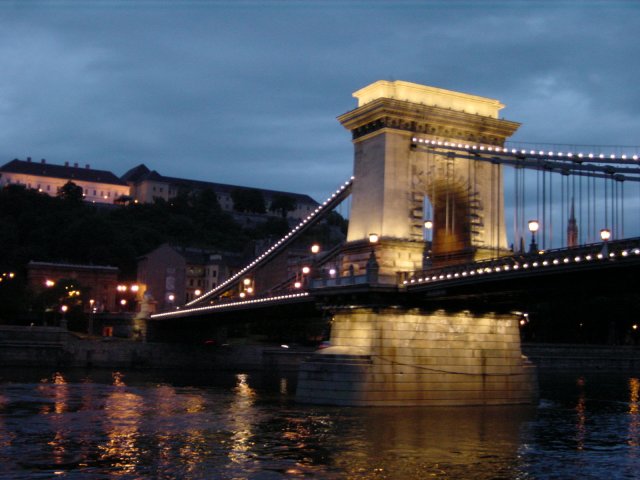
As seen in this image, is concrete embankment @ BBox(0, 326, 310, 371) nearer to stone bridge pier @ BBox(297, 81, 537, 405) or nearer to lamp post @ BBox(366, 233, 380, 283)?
stone bridge pier @ BBox(297, 81, 537, 405)

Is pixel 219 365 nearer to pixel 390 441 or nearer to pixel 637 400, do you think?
pixel 637 400

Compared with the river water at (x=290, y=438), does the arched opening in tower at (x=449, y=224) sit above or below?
above

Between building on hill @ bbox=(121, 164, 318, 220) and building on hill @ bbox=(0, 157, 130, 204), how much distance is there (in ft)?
14.8

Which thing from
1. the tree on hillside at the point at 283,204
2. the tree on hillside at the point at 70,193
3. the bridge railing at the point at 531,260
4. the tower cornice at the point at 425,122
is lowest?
the bridge railing at the point at 531,260

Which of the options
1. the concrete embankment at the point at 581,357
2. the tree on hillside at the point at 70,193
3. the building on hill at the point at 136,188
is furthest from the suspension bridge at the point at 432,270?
the building on hill at the point at 136,188

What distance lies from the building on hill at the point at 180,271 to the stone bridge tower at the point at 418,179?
65.3m

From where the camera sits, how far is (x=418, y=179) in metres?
43.8

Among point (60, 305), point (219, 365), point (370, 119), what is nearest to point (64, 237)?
point (60, 305)

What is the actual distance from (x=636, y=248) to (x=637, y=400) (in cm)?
2530

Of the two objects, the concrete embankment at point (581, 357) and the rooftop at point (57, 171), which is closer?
the concrete embankment at point (581, 357)

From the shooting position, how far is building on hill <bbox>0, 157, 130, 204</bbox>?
164m

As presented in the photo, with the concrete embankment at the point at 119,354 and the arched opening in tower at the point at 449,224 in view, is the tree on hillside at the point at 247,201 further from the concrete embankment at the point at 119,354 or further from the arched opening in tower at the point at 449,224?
the arched opening in tower at the point at 449,224

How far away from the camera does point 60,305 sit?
85.9 m

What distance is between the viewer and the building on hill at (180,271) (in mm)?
112062
